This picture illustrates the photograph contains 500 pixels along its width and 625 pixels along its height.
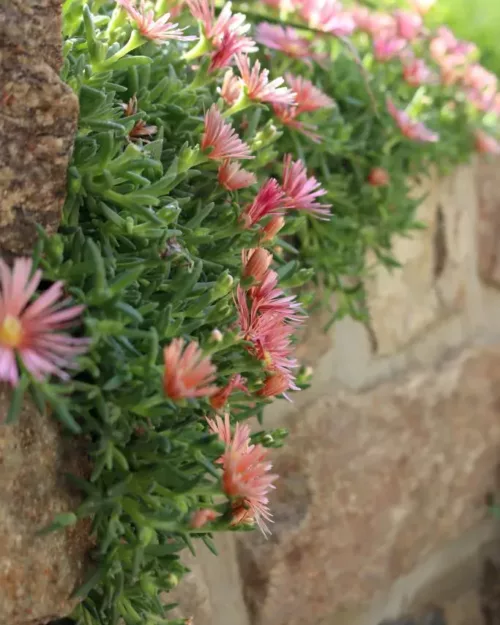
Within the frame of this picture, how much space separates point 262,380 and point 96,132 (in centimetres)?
25

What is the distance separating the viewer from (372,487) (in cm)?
105

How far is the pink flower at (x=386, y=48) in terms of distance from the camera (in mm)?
1121

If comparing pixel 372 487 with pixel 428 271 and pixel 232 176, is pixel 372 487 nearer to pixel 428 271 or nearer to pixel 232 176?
pixel 428 271

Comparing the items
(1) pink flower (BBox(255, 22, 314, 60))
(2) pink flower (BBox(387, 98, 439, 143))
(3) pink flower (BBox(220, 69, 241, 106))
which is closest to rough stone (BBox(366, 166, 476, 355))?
(2) pink flower (BBox(387, 98, 439, 143))

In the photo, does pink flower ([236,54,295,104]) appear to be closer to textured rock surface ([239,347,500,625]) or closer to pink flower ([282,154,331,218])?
pink flower ([282,154,331,218])

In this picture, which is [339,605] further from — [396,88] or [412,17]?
[412,17]

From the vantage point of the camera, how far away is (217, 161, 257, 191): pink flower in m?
0.68

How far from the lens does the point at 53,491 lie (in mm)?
552

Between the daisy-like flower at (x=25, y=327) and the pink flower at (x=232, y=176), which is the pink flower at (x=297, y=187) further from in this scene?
the daisy-like flower at (x=25, y=327)

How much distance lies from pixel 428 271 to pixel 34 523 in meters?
0.87

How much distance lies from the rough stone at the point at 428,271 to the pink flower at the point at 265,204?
0.46 meters

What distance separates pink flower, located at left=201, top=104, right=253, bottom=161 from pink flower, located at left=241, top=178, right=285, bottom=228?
4 cm

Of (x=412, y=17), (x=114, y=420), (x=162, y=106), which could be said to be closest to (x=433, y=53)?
(x=412, y=17)

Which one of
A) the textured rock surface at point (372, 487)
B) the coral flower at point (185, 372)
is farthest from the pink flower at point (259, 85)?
the textured rock surface at point (372, 487)
